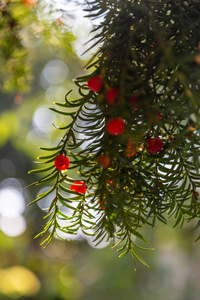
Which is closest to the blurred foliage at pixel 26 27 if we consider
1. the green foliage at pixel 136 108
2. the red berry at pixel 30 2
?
the red berry at pixel 30 2

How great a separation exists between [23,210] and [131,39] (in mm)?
2911

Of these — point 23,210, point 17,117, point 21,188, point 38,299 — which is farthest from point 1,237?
point 17,117

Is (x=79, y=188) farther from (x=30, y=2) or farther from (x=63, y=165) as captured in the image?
(x=30, y=2)

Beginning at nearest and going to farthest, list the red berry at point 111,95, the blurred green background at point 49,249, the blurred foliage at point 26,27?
1. the red berry at point 111,95
2. the blurred foliage at point 26,27
3. the blurred green background at point 49,249

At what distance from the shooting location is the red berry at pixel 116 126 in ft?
0.68

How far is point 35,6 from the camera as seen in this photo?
0.50m

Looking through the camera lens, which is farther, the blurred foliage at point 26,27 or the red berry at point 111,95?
the blurred foliage at point 26,27

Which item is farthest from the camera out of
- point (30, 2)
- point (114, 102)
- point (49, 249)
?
point (49, 249)

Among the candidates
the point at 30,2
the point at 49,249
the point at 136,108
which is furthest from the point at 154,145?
the point at 49,249

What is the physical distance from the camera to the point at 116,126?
0.21m

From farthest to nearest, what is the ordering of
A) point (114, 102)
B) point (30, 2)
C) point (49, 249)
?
point (49, 249) < point (30, 2) < point (114, 102)

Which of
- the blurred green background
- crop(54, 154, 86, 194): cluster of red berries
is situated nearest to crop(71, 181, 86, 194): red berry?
crop(54, 154, 86, 194): cluster of red berries

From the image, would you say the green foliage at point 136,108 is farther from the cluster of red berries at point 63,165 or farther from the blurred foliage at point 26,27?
the blurred foliage at point 26,27

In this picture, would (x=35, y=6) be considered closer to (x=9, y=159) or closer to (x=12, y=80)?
(x=12, y=80)
